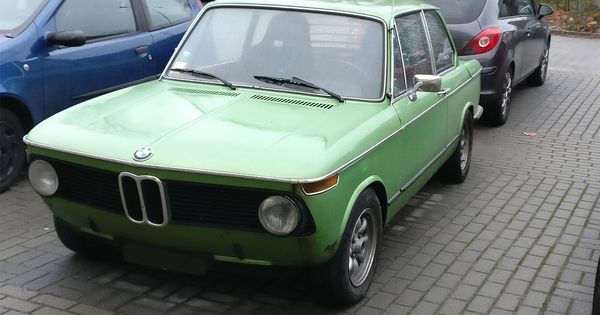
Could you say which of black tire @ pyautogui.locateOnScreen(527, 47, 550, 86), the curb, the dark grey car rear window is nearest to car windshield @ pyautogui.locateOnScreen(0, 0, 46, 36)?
the dark grey car rear window

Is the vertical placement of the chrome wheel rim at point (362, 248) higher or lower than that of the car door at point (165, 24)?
lower

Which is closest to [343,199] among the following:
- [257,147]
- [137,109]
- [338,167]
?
[338,167]

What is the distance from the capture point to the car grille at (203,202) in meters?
3.78

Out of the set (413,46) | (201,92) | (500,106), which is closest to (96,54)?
(201,92)

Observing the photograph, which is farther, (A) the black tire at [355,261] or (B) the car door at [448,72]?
(B) the car door at [448,72]

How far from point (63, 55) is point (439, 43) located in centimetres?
326

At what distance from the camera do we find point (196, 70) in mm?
5188

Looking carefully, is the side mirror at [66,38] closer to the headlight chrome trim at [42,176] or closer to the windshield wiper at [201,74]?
the windshield wiper at [201,74]

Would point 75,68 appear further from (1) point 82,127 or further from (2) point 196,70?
(1) point 82,127

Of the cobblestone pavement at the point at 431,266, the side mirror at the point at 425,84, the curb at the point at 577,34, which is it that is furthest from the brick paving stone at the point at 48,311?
the curb at the point at 577,34

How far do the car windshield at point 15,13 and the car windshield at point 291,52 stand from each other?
189cm

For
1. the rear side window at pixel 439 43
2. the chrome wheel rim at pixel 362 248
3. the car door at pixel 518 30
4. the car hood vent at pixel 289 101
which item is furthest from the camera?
the car door at pixel 518 30

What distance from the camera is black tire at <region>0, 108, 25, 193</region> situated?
6.18 m

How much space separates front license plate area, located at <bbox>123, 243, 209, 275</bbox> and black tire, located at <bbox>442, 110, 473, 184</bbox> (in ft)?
10.7
